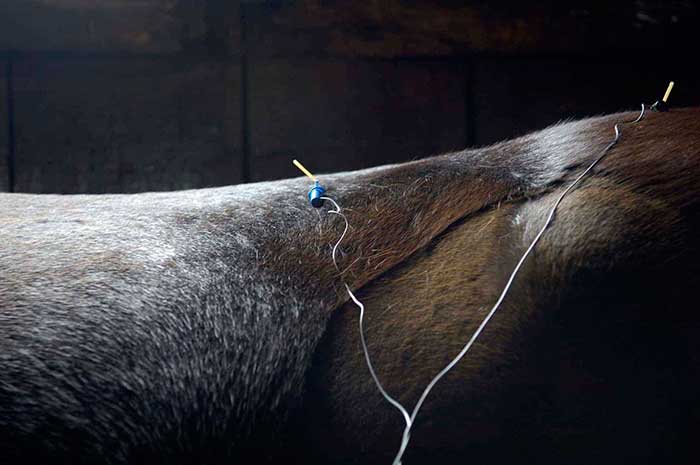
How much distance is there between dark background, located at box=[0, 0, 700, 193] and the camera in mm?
2127

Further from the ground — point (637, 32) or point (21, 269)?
point (637, 32)

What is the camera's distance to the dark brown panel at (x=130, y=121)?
2143mm

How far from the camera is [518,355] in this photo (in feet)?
2.63

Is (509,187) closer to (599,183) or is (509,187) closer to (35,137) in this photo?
(599,183)

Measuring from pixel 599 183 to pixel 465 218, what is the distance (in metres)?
0.17

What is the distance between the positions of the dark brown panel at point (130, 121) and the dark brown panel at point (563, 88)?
2.59ft

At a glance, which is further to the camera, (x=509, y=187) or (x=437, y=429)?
(x=509, y=187)

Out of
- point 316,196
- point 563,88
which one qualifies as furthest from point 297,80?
point 316,196

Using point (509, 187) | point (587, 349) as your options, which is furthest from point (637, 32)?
point (587, 349)

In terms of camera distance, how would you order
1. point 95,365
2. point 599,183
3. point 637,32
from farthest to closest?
1. point 637,32
2. point 599,183
3. point 95,365

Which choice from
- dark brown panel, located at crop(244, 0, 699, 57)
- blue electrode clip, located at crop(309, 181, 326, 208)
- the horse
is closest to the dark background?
dark brown panel, located at crop(244, 0, 699, 57)

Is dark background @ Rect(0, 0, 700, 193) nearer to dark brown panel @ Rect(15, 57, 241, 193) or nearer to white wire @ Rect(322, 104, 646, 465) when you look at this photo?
dark brown panel @ Rect(15, 57, 241, 193)

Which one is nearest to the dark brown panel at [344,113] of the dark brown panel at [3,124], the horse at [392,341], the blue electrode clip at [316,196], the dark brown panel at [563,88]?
the dark brown panel at [563,88]

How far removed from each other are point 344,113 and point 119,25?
0.72 m
